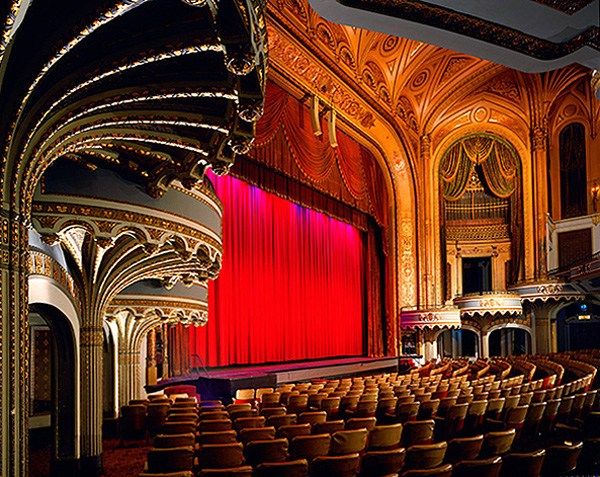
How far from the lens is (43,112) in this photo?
3.91m

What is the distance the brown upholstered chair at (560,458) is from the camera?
17.4 ft

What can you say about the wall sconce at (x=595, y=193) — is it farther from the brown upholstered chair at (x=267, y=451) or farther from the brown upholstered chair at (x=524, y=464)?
the brown upholstered chair at (x=267, y=451)

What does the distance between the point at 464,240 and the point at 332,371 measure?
12.6 metres

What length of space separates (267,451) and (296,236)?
1650cm

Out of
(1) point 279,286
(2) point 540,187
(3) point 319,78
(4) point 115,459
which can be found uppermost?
(3) point 319,78

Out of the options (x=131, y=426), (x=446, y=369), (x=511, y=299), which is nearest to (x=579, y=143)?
(x=511, y=299)

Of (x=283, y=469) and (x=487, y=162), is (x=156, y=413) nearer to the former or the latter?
(x=283, y=469)

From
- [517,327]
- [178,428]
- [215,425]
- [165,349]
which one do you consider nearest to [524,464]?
[215,425]

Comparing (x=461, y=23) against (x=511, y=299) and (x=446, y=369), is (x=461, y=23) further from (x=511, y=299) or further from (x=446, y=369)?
(x=511, y=299)

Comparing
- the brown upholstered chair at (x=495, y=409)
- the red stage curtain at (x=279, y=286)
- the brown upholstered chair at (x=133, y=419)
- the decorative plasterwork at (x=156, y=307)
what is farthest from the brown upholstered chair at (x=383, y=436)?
the red stage curtain at (x=279, y=286)

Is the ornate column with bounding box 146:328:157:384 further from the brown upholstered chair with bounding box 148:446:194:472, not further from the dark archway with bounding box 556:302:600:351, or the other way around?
the dark archway with bounding box 556:302:600:351

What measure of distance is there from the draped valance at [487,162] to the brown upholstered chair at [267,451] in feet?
79.8

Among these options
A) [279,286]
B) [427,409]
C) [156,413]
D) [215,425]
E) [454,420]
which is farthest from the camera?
[279,286]

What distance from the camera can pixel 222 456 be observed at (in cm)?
523
